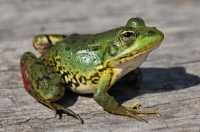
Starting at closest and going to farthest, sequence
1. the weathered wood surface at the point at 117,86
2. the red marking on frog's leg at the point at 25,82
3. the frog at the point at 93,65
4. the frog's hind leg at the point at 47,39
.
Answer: the weathered wood surface at the point at 117,86
the frog at the point at 93,65
the red marking on frog's leg at the point at 25,82
the frog's hind leg at the point at 47,39

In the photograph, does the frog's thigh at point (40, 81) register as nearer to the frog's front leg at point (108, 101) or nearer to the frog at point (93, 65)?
the frog at point (93, 65)

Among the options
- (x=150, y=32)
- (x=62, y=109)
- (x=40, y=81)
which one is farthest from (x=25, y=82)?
(x=150, y=32)

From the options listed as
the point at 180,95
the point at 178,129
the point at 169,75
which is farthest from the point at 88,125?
the point at 169,75

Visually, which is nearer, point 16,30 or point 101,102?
point 101,102

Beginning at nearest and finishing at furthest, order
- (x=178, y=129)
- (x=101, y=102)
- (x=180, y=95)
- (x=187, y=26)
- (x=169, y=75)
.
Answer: (x=178, y=129) → (x=101, y=102) → (x=180, y=95) → (x=169, y=75) → (x=187, y=26)

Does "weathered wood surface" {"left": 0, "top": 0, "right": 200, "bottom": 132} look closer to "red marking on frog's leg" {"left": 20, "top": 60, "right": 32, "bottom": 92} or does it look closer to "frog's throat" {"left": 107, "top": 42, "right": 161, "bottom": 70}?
"red marking on frog's leg" {"left": 20, "top": 60, "right": 32, "bottom": 92}

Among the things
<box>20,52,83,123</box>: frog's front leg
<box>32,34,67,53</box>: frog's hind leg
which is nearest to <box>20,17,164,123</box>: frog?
<box>20,52,83,123</box>: frog's front leg

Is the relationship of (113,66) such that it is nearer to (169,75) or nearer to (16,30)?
(169,75)

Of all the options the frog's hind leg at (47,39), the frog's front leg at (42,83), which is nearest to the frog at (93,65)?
the frog's front leg at (42,83)
